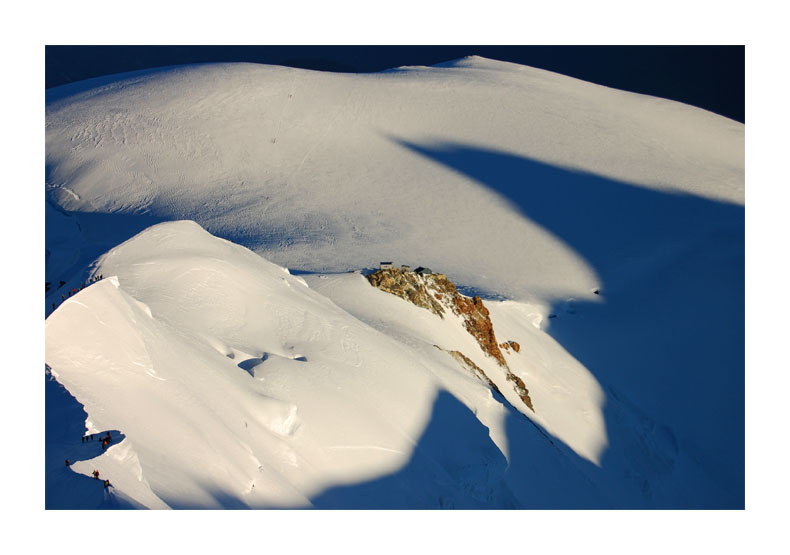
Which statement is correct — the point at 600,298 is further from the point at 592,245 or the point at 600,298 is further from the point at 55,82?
the point at 55,82

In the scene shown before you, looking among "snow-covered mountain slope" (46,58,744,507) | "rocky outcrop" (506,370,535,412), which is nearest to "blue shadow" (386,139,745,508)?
"snow-covered mountain slope" (46,58,744,507)

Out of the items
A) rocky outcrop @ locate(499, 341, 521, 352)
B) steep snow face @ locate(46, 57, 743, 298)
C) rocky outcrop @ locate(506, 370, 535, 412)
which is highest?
steep snow face @ locate(46, 57, 743, 298)

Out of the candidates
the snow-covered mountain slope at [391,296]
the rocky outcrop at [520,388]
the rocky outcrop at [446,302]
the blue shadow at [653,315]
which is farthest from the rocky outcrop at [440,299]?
the blue shadow at [653,315]

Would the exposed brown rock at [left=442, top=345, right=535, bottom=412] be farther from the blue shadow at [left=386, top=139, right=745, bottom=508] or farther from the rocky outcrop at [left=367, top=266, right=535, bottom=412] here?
the blue shadow at [left=386, top=139, right=745, bottom=508]

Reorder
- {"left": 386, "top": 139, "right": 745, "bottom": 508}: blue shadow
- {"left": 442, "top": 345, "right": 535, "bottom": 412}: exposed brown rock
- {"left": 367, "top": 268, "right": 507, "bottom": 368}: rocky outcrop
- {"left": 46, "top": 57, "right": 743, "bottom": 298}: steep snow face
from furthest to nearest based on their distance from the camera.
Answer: {"left": 46, "top": 57, "right": 743, "bottom": 298}: steep snow face < {"left": 386, "top": 139, "right": 745, "bottom": 508}: blue shadow < {"left": 367, "top": 268, "right": 507, "bottom": 368}: rocky outcrop < {"left": 442, "top": 345, "right": 535, "bottom": 412}: exposed brown rock

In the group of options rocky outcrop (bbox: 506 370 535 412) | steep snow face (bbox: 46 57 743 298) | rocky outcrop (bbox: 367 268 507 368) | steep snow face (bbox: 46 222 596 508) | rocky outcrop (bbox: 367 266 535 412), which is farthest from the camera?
steep snow face (bbox: 46 57 743 298)

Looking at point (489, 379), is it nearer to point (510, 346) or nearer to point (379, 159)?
point (510, 346)
